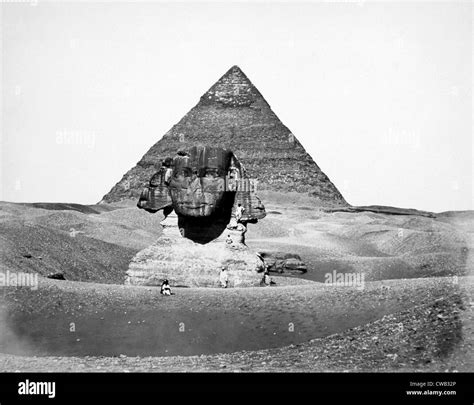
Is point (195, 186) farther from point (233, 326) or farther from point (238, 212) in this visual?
point (233, 326)

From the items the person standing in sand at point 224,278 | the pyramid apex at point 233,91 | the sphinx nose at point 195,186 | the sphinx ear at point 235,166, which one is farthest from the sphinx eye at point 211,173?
the pyramid apex at point 233,91

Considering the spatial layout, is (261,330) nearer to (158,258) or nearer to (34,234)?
(158,258)

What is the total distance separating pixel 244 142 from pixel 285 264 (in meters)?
97.8

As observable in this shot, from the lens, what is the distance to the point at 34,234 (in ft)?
70.8

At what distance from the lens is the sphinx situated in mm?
17609

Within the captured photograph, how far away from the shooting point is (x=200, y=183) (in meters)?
17.6

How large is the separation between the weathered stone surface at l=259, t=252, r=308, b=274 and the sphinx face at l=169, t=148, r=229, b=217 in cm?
832

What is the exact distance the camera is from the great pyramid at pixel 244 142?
114 metres

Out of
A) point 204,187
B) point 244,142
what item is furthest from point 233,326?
point 244,142

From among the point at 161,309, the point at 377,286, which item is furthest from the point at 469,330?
the point at 161,309

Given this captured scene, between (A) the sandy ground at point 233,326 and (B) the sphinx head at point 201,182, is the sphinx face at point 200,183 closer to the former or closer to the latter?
(B) the sphinx head at point 201,182

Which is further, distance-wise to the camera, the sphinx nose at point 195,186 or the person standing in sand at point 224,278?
the sphinx nose at point 195,186

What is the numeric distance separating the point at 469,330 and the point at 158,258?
29.4 ft
